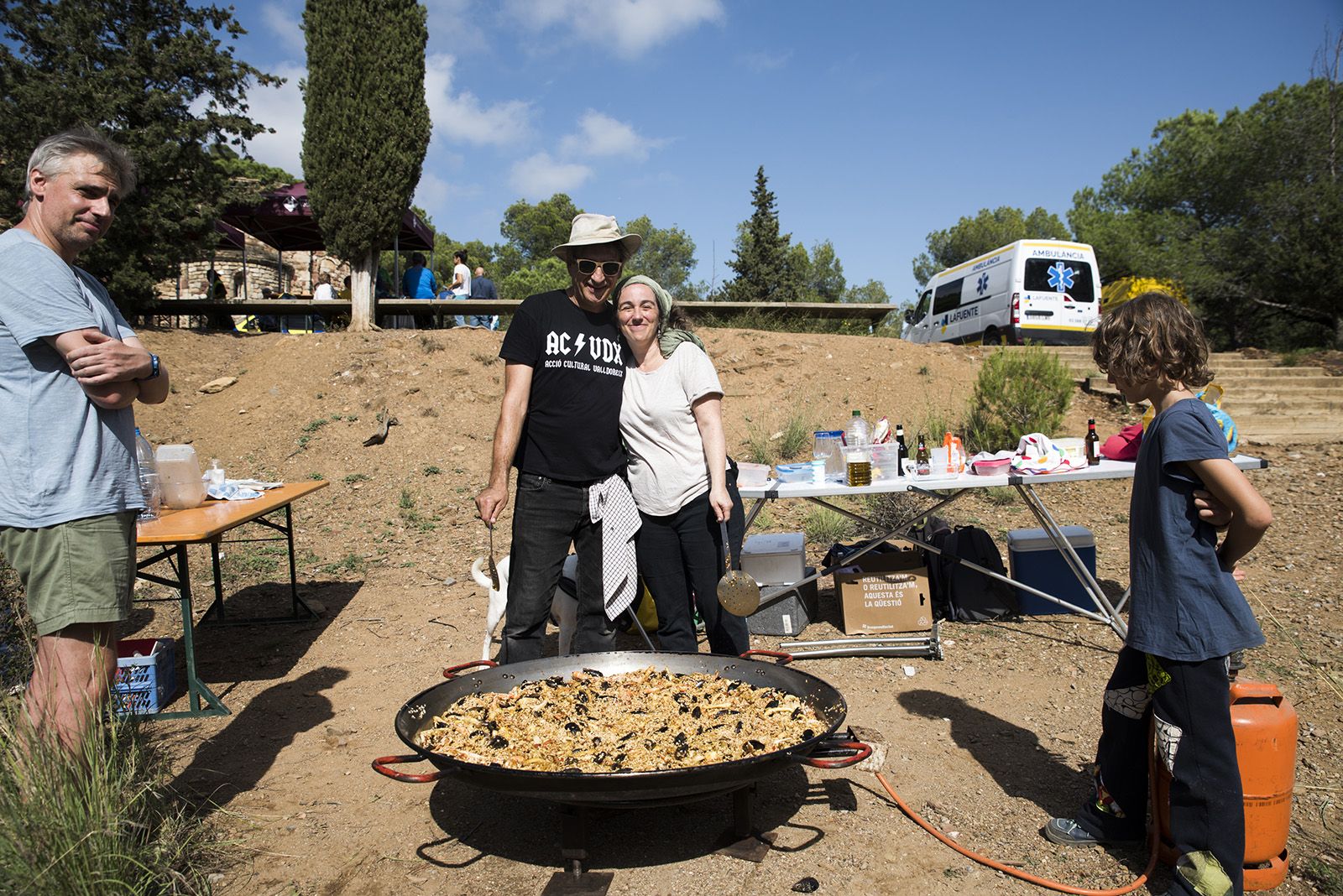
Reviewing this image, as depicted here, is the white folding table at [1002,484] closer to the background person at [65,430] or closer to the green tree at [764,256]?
the background person at [65,430]

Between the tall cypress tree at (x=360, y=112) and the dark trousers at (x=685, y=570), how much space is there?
31.7 ft

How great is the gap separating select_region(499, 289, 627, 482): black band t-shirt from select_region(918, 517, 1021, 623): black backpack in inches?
110

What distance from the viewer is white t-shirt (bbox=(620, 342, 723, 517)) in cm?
330

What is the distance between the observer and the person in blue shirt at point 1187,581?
2.11m

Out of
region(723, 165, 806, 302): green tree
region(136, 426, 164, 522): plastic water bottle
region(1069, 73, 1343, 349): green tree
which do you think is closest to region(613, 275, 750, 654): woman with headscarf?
region(136, 426, 164, 522): plastic water bottle

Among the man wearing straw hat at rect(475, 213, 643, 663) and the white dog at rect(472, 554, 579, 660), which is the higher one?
the man wearing straw hat at rect(475, 213, 643, 663)

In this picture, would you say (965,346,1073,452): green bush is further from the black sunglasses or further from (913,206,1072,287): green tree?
(913,206,1072,287): green tree

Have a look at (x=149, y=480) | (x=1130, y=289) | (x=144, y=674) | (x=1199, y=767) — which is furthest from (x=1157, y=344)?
(x=1130, y=289)

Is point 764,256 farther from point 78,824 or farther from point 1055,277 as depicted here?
point 78,824

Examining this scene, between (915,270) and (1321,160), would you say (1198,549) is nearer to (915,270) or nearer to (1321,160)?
(1321,160)

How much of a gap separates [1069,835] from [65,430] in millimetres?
3084

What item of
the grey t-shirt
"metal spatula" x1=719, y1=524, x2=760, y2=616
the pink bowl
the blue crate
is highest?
the grey t-shirt

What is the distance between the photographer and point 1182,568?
218 centimetres

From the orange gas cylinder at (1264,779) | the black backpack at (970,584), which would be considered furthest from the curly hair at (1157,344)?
the black backpack at (970,584)
